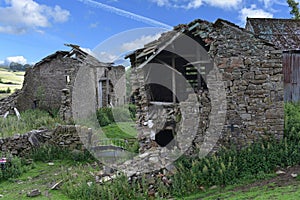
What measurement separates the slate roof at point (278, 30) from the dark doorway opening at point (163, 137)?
7618mm

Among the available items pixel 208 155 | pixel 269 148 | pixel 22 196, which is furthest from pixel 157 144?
pixel 22 196

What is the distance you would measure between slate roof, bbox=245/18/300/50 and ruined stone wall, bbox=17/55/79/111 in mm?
11211

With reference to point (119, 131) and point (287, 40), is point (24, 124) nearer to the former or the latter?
point (119, 131)

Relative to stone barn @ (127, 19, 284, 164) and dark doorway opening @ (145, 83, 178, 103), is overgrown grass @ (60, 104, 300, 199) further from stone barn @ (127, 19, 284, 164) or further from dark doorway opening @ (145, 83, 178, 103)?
dark doorway opening @ (145, 83, 178, 103)

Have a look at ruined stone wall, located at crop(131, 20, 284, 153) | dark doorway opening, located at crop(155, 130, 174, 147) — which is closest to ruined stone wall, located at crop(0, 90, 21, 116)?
dark doorway opening, located at crop(155, 130, 174, 147)

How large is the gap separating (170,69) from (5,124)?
892 centimetres

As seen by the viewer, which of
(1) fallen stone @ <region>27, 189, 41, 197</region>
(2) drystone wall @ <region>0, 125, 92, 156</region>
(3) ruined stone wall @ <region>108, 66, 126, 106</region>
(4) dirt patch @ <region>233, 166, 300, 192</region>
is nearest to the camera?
(4) dirt patch @ <region>233, 166, 300, 192</region>

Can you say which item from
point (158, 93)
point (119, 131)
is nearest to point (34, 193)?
point (158, 93)

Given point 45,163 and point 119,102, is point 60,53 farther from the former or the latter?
point 45,163

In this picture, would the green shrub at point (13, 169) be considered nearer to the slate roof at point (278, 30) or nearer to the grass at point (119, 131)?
the grass at point (119, 131)

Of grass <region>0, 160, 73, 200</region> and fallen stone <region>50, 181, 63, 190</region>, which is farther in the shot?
fallen stone <region>50, 181, 63, 190</region>

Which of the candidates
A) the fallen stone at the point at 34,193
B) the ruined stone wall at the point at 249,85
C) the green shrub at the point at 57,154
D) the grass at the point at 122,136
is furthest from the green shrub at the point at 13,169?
the ruined stone wall at the point at 249,85

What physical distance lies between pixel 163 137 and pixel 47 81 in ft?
38.9

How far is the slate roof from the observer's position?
14.1 m
